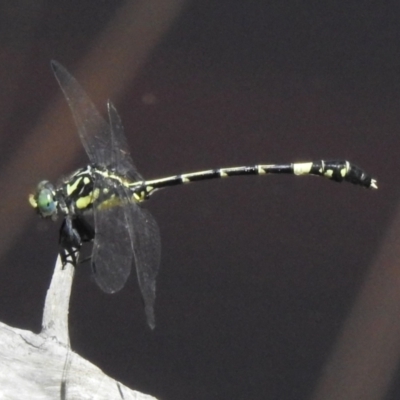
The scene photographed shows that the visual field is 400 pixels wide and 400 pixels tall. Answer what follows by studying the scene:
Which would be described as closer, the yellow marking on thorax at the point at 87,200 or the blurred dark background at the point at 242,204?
the yellow marking on thorax at the point at 87,200

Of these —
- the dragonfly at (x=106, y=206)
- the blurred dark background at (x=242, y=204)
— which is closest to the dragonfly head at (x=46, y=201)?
the dragonfly at (x=106, y=206)

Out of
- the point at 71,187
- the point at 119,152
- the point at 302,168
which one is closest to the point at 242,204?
the point at 302,168

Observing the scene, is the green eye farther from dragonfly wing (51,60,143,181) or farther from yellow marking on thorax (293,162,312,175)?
yellow marking on thorax (293,162,312,175)

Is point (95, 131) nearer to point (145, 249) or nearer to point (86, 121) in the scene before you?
point (86, 121)

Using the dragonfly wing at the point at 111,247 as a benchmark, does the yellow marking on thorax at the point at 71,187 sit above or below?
above

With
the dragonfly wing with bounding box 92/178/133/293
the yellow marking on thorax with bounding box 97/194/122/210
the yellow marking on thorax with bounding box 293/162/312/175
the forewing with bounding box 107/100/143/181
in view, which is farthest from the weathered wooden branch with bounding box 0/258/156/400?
the yellow marking on thorax with bounding box 293/162/312/175

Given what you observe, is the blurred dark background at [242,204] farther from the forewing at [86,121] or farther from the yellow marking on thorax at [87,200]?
the yellow marking on thorax at [87,200]
